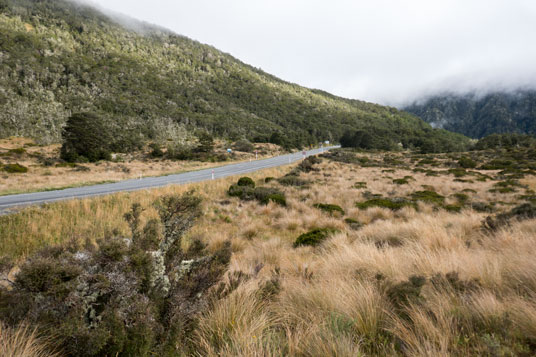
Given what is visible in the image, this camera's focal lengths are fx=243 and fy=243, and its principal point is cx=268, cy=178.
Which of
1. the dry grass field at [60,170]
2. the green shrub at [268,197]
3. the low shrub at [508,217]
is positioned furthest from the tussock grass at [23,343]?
the dry grass field at [60,170]

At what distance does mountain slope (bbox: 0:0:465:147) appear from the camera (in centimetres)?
7638

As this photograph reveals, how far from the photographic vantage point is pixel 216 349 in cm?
214

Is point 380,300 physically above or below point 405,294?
below

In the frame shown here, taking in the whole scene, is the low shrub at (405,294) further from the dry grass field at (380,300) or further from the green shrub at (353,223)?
the green shrub at (353,223)

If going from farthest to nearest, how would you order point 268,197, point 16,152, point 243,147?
point 243,147
point 16,152
point 268,197

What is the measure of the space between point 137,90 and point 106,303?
13302 cm

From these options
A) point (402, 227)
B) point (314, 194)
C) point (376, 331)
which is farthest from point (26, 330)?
point (314, 194)

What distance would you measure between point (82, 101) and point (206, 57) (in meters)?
125

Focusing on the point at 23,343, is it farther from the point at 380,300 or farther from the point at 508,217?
the point at 508,217

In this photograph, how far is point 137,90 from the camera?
113m

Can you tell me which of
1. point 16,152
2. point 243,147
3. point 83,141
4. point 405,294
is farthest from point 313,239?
point 243,147

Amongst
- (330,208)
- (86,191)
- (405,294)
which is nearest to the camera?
(405,294)

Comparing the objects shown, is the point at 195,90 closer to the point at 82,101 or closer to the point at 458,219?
the point at 82,101

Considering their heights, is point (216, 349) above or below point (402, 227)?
above
